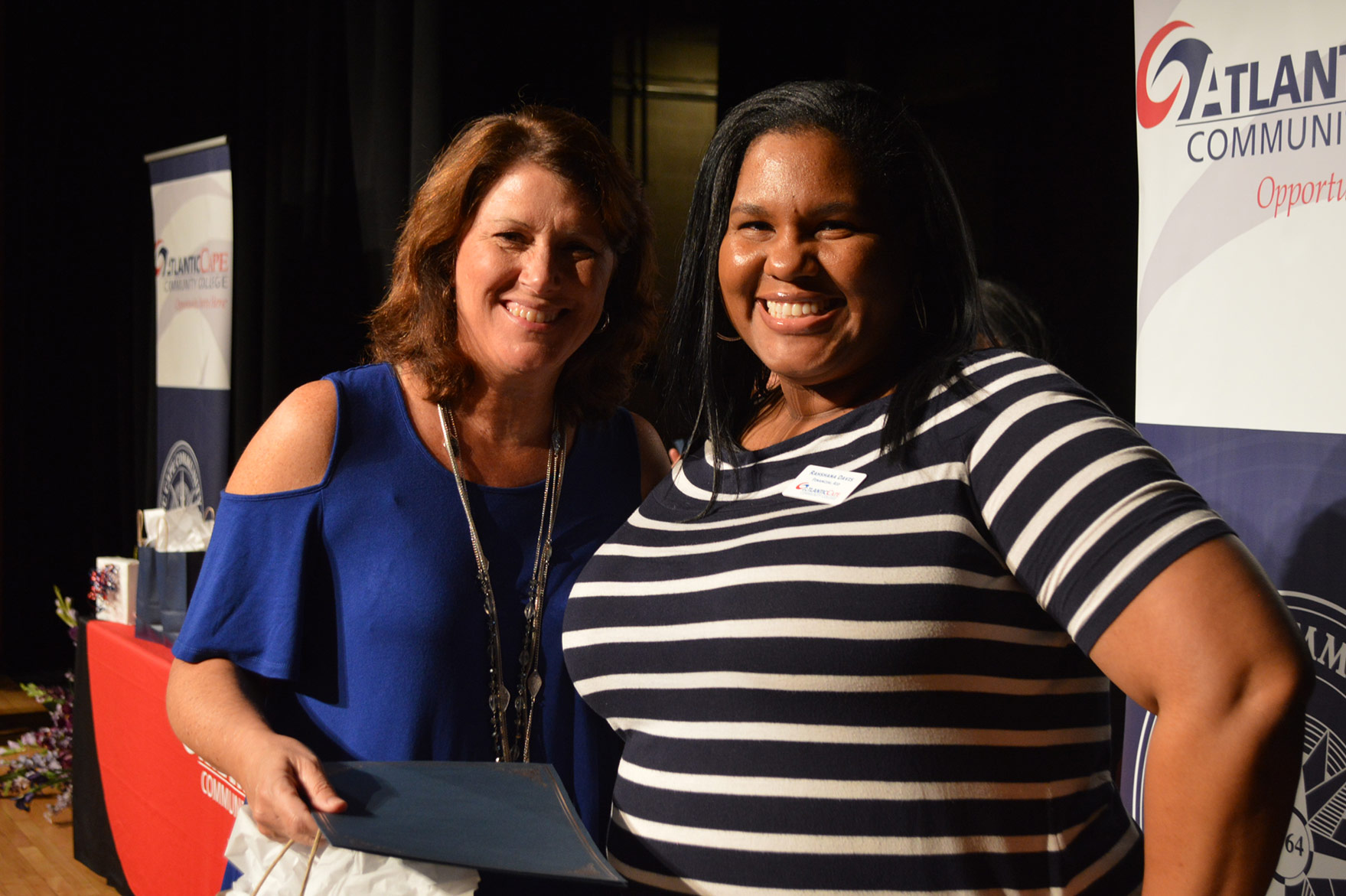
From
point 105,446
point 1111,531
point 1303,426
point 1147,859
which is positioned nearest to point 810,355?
point 1111,531

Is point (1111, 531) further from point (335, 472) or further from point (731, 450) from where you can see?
point (335, 472)

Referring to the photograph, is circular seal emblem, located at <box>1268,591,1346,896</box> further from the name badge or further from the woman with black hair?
the name badge

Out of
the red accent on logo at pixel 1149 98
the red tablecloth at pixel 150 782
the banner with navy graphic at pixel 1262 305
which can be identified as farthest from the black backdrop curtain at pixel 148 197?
the banner with navy graphic at pixel 1262 305

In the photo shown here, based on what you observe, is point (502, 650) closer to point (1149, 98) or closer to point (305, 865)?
point (305, 865)

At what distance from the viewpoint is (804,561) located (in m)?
1.16

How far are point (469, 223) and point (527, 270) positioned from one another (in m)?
0.14

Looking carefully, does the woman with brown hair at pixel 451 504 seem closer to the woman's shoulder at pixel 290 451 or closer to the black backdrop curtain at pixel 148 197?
the woman's shoulder at pixel 290 451

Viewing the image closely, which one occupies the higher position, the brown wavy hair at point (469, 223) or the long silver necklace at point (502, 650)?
the brown wavy hair at point (469, 223)

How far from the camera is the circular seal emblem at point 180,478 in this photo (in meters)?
4.75

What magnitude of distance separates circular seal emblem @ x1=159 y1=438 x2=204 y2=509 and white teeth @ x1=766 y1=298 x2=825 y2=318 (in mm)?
4025

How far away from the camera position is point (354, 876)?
1.04m

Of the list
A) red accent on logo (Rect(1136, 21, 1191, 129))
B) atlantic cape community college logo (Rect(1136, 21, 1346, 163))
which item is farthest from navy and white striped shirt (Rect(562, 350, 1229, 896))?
red accent on logo (Rect(1136, 21, 1191, 129))

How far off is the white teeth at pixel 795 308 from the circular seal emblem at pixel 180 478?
403cm

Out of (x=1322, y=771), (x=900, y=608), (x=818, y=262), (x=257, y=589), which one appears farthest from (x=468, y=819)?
(x=1322, y=771)
